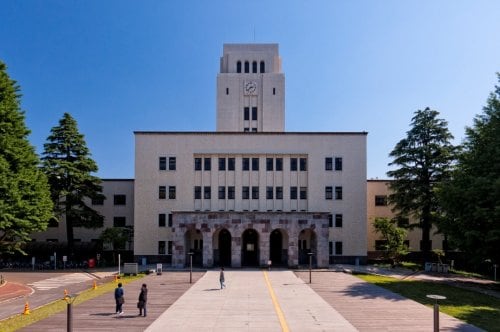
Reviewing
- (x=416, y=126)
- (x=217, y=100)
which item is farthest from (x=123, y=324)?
(x=217, y=100)

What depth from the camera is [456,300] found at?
2655 centimetres

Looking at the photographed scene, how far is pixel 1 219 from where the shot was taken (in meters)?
32.6

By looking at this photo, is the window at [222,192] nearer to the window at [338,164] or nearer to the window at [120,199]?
the window at [338,164]

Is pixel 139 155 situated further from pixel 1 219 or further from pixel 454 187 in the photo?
pixel 454 187

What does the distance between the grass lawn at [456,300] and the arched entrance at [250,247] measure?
54.1 feet

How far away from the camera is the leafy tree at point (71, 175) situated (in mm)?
49125

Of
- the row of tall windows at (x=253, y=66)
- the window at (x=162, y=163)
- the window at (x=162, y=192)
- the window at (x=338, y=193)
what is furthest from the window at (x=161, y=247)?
the row of tall windows at (x=253, y=66)

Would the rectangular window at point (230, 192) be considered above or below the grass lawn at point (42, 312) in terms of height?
above

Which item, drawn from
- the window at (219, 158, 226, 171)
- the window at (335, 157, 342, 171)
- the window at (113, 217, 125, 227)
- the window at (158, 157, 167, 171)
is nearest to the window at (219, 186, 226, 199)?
the window at (219, 158, 226, 171)

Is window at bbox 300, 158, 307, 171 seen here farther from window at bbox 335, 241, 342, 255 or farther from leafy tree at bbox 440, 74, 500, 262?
leafy tree at bbox 440, 74, 500, 262

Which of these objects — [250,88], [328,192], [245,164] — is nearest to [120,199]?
[245,164]

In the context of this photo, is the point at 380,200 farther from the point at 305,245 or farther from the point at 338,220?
the point at 305,245

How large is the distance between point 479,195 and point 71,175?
41.6 metres

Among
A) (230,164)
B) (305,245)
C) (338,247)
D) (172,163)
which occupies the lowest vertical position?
(338,247)
